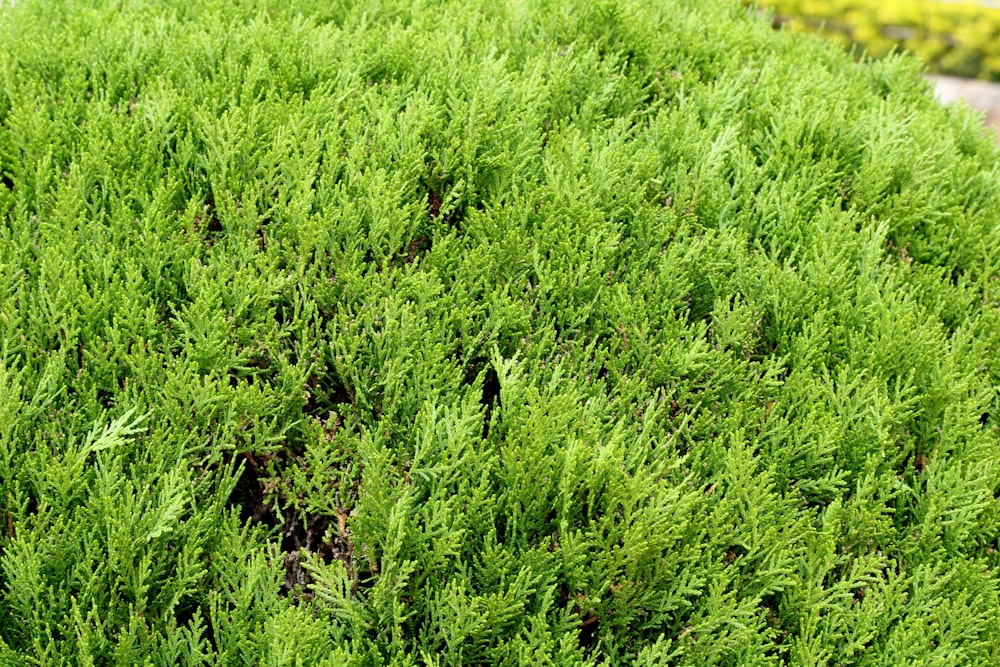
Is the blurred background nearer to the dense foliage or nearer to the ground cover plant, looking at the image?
the dense foliage

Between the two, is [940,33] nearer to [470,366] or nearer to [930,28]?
[930,28]

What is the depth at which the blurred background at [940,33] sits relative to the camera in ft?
48.0

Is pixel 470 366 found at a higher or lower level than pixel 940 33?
higher

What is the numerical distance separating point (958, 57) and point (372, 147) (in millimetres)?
13976

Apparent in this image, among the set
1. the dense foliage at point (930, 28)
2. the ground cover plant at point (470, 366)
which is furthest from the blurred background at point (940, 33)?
the ground cover plant at point (470, 366)

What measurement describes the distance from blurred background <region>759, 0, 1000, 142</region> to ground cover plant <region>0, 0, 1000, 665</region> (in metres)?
12.0

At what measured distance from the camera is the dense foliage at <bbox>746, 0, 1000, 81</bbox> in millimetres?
14656

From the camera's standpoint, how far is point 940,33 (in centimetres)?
1506

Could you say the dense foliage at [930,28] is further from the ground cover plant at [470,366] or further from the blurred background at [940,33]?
the ground cover plant at [470,366]

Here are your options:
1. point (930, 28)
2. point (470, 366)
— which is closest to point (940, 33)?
point (930, 28)

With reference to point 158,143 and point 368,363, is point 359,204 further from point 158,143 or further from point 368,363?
point 158,143

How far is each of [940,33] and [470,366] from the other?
14652 millimetres

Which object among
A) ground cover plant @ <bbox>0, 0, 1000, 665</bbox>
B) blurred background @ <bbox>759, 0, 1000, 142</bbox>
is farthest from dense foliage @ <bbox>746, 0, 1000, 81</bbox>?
ground cover plant @ <bbox>0, 0, 1000, 665</bbox>

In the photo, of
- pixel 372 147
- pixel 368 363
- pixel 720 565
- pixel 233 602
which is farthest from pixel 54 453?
pixel 720 565
